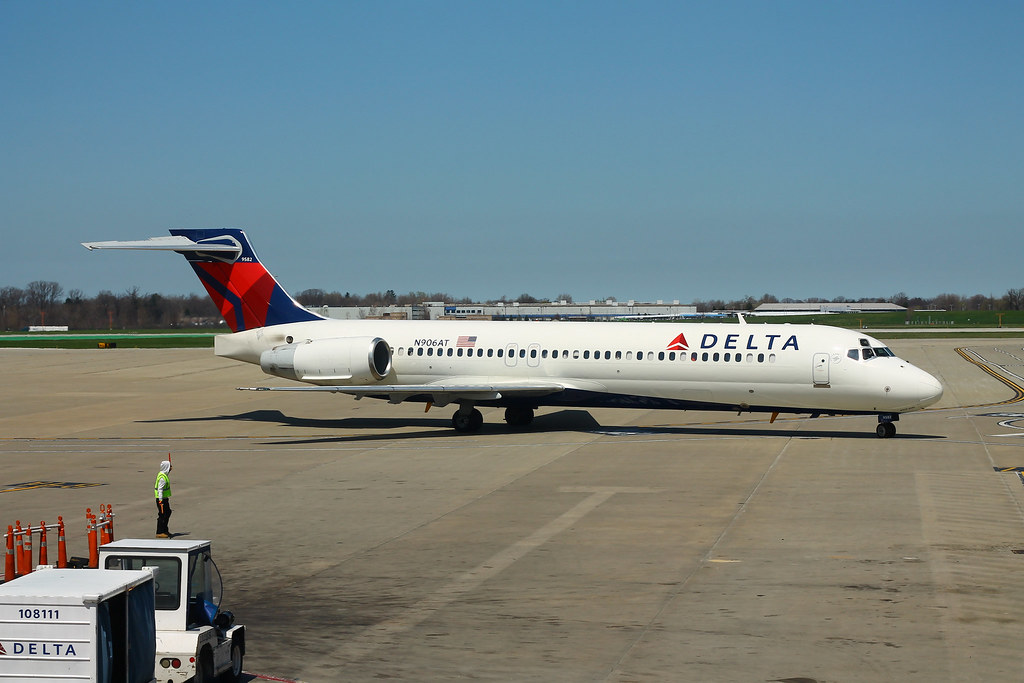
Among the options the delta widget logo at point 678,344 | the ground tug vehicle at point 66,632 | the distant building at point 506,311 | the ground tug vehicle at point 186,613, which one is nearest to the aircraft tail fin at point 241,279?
the delta widget logo at point 678,344

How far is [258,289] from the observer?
3709 cm

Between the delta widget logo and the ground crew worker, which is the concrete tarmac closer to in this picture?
the ground crew worker

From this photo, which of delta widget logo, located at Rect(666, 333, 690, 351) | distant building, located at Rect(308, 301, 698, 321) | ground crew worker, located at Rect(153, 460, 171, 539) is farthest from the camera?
distant building, located at Rect(308, 301, 698, 321)

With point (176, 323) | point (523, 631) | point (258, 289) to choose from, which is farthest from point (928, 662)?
point (176, 323)

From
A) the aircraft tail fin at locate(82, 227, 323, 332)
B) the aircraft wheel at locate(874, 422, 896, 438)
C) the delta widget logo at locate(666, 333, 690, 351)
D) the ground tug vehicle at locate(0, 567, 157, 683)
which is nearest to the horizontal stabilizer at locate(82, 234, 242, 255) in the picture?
the aircraft tail fin at locate(82, 227, 323, 332)

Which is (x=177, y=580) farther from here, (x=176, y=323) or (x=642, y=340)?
(x=176, y=323)

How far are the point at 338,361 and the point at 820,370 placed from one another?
15197 millimetres

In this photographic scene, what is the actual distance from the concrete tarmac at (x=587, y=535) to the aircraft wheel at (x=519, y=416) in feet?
1.81

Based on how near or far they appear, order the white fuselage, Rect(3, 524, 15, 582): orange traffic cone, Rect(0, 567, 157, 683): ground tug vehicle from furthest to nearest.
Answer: the white fuselage
Rect(3, 524, 15, 582): orange traffic cone
Rect(0, 567, 157, 683): ground tug vehicle

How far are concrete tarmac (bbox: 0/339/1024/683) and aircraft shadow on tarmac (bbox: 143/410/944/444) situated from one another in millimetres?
224

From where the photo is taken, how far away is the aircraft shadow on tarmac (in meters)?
32.7

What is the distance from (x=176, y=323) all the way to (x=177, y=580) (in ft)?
554

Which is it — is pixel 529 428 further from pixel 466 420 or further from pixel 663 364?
pixel 663 364

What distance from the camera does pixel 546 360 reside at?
33.2 meters
